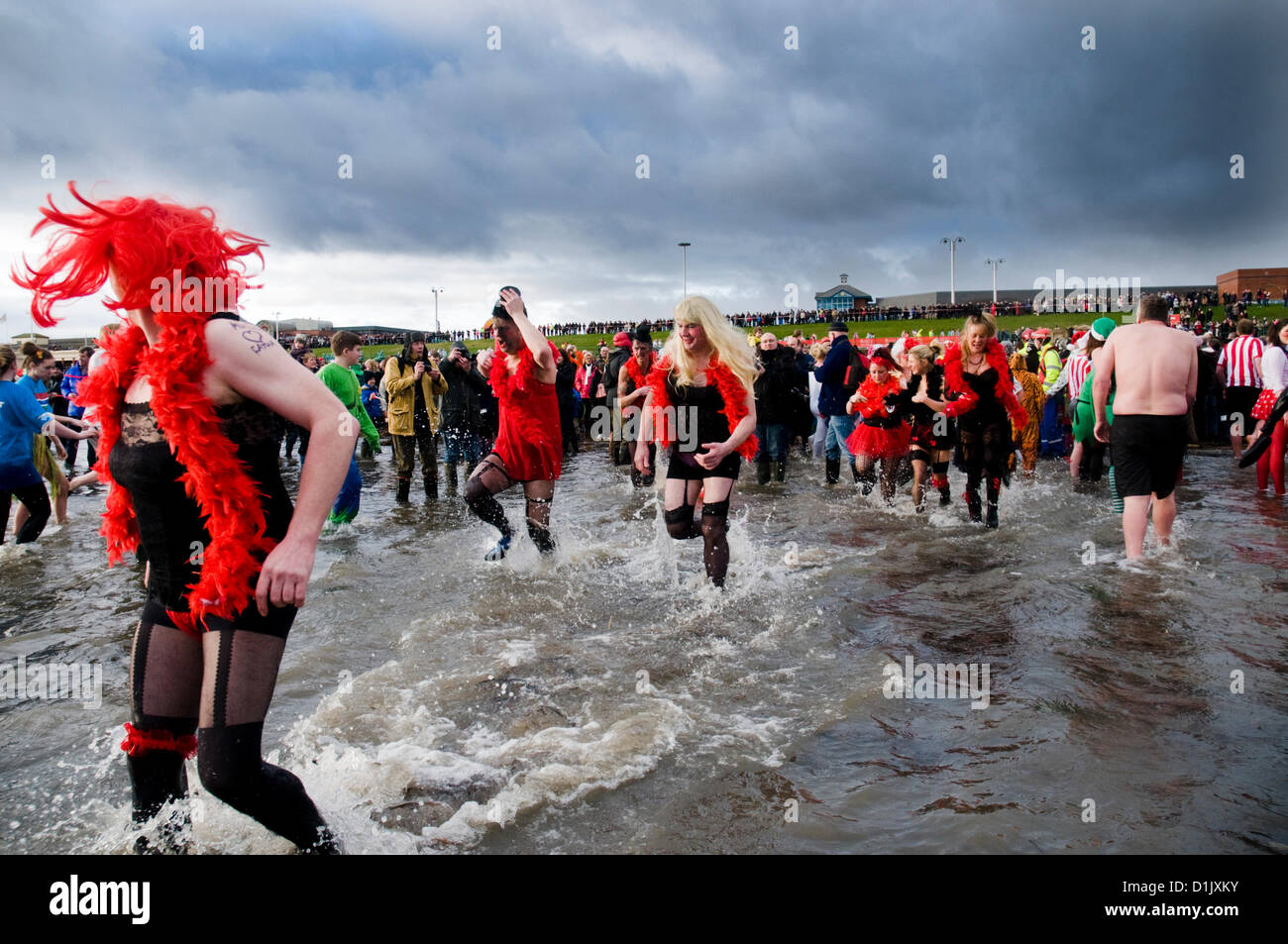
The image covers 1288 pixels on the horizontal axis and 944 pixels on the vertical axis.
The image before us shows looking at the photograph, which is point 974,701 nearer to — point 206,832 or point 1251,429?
point 206,832

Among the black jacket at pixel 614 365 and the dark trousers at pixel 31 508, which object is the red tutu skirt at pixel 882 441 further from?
the dark trousers at pixel 31 508

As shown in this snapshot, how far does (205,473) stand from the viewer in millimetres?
2318

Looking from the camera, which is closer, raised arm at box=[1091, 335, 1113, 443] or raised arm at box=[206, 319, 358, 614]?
raised arm at box=[206, 319, 358, 614]

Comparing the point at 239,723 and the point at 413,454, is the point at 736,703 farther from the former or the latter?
the point at 413,454

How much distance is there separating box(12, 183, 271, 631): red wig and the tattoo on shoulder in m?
0.10

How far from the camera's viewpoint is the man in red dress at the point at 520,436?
6.66 metres

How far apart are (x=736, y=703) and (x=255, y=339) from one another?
2671 mm

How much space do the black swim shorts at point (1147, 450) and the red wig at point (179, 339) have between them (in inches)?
231

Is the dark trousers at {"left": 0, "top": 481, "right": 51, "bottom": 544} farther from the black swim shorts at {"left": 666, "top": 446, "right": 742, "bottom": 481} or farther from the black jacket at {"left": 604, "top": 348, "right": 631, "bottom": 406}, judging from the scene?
the black jacket at {"left": 604, "top": 348, "right": 631, "bottom": 406}

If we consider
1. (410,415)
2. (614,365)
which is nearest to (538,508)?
(410,415)

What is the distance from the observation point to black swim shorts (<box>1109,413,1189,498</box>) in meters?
6.18

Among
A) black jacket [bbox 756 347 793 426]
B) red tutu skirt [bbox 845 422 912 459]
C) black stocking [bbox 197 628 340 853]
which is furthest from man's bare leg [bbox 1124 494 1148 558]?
black stocking [bbox 197 628 340 853]
